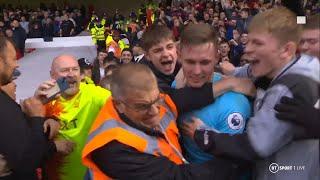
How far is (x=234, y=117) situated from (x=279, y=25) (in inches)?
18.7

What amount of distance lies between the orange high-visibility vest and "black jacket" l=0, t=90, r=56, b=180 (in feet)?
1.31

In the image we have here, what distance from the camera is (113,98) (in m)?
2.34

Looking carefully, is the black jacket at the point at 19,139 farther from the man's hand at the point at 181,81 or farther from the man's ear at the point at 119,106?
the man's hand at the point at 181,81

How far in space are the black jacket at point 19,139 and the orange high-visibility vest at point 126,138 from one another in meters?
0.40

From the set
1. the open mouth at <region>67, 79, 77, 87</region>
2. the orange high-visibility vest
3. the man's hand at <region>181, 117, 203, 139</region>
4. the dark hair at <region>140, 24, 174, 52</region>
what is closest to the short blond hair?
the man's hand at <region>181, 117, 203, 139</region>

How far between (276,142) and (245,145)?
132 mm

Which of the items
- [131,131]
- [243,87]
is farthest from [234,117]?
[131,131]

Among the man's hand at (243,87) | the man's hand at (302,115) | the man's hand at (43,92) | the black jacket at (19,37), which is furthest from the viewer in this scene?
Result: the black jacket at (19,37)

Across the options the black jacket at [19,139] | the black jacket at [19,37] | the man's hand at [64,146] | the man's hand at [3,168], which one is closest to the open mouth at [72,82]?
the man's hand at [64,146]

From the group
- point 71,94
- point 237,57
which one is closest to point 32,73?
point 237,57

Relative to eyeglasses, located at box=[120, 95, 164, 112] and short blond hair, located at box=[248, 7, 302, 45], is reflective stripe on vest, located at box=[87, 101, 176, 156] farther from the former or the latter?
short blond hair, located at box=[248, 7, 302, 45]

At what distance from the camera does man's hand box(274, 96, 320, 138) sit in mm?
2010

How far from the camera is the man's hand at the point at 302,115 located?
2010 mm

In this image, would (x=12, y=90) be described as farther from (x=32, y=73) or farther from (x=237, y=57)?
(x=32, y=73)
